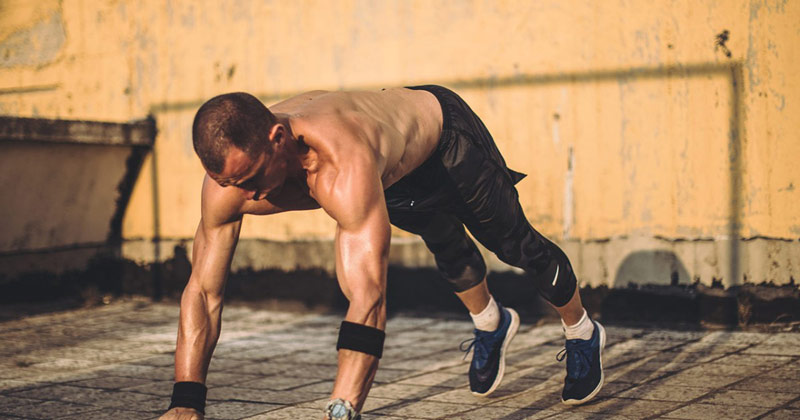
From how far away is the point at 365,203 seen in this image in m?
2.51

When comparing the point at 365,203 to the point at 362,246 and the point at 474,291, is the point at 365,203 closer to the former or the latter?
the point at 362,246

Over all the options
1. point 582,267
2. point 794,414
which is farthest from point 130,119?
point 794,414

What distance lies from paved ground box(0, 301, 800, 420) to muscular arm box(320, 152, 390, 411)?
1.18m

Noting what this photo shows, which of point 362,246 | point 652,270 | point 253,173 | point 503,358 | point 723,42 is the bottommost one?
point 503,358

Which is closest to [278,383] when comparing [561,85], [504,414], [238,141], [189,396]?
[504,414]

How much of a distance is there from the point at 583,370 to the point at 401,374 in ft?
3.64

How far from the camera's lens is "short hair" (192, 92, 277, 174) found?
2.48 meters

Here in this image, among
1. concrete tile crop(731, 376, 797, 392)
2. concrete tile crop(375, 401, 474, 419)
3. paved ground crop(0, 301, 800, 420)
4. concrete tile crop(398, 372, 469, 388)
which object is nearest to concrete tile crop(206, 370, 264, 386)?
paved ground crop(0, 301, 800, 420)

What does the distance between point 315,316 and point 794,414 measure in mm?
3928

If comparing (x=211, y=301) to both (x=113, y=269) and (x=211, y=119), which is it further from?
(x=113, y=269)

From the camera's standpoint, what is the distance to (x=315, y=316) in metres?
6.58

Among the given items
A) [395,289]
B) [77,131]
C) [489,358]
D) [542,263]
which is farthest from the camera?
[77,131]

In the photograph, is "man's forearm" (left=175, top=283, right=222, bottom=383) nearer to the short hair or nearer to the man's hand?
the man's hand

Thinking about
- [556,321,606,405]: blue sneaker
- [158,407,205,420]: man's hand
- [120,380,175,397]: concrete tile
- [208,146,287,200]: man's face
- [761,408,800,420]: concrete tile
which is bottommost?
[120,380,175,397]: concrete tile
